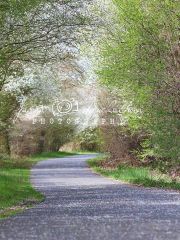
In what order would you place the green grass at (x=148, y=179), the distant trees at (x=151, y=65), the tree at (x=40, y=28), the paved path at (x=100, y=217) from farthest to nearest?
the distant trees at (x=151, y=65) → the green grass at (x=148, y=179) → the tree at (x=40, y=28) → the paved path at (x=100, y=217)

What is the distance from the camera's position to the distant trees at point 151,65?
28.1 meters

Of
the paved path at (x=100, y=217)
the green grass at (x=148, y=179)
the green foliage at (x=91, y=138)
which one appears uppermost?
the green foliage at (x=91, y=138)

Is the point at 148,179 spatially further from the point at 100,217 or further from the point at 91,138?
the point at 91,138

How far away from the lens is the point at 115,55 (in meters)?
31.7

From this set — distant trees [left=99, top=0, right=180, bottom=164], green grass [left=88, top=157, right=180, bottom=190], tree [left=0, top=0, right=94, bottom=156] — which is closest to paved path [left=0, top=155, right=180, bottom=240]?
green grass [left=88, top=157, right=180, bottom=190]

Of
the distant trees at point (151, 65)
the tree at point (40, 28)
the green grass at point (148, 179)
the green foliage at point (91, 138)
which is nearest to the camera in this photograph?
the tree at point (40, 28)

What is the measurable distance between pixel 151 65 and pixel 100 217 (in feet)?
47.7

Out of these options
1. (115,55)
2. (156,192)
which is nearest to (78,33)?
(156,192)

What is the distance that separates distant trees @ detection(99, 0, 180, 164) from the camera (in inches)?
1107

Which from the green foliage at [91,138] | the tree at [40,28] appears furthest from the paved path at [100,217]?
the green foliage at [91,138]

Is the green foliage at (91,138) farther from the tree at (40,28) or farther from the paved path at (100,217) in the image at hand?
the paved path at (100,217)

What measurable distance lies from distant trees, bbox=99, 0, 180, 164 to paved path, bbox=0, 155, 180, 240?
351 centimetres

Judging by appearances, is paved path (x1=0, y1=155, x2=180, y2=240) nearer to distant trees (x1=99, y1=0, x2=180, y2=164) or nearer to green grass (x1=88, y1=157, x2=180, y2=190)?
green grass (x1=88, y1=157, x2=180, y2=190)

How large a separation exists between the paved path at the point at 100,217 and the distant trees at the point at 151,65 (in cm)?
351
